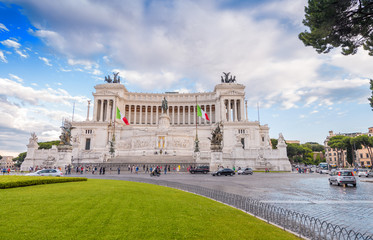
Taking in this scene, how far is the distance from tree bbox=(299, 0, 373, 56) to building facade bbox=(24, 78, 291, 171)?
968 inches

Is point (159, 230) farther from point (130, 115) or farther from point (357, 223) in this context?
point (130, 115)

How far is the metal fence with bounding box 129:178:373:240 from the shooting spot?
612 cm

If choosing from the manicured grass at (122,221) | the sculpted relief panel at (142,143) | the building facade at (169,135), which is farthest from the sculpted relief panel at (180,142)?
the manicured grass at (122,221)

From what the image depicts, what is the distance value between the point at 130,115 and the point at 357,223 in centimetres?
9421

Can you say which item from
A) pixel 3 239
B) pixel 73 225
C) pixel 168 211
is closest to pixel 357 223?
pixel 168 211

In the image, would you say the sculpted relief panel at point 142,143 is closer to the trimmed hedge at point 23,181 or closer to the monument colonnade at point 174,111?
the monument colonnade at point 174,111

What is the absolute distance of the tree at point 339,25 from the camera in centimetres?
1259

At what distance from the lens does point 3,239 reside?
532 centimetres

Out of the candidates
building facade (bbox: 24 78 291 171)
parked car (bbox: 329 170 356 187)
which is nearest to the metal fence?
parked car (bbox: 329 170 356 187)

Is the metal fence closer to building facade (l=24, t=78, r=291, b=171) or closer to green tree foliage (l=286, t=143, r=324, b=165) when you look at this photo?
building facade (l=24, t=78, r=291, b=171)

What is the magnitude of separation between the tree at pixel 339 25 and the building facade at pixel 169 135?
24.6 metres

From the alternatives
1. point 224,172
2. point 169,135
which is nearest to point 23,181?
point 224,172

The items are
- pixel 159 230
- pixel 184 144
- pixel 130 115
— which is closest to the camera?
pixel 159 230

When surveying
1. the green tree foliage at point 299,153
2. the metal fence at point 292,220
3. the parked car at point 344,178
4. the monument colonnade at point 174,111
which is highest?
the monument colonnade at point 174,111
